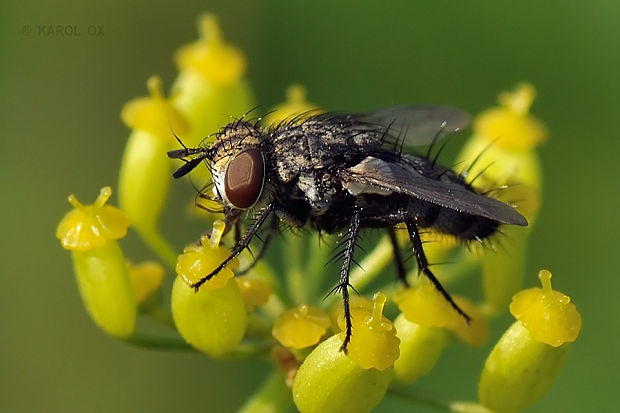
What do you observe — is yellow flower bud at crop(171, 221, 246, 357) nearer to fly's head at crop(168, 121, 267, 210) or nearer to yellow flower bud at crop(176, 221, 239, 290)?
yellow flower bud at crop(176, 221, 239, 290)

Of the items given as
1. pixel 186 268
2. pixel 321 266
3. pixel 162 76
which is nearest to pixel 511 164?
pixel 321 266

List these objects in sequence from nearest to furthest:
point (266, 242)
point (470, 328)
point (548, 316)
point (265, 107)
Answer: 1. point (548, 316)
2. point (470, 328)
3. point (266, 242)
4. point (265, 107)

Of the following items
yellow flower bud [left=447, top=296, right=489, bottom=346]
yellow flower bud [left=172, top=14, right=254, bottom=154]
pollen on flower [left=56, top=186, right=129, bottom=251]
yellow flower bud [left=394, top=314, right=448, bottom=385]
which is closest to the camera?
yellow flower bud [left=394, top=314, right=448, bottom=385]

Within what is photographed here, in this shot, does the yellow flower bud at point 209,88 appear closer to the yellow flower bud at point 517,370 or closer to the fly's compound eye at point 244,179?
the fly's compound eye at point 244,179

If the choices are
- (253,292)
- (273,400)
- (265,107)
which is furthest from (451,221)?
(265,107)

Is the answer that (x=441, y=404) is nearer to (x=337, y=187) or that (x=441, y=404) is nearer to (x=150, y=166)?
(x=337, y=187)

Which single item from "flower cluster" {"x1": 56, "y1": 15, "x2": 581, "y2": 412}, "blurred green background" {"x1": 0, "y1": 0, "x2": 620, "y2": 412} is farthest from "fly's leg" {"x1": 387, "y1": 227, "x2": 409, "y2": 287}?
"blurred green background" {"x1": 0, "y1": 0, "x2": 620, "y2": 412}
